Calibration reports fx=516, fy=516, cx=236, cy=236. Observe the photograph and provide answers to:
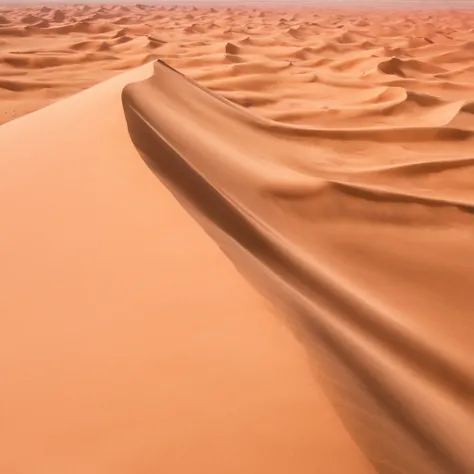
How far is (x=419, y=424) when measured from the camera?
35.8 inches

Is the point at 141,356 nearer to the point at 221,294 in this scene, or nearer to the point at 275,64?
the point at 221,294

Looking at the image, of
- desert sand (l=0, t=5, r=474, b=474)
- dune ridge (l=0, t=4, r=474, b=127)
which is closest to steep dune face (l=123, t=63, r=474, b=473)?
desert sand (l=0, t=5, r=474, b=474)

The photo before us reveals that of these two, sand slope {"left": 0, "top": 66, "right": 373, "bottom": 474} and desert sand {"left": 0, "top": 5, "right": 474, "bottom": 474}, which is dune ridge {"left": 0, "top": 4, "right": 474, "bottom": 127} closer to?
desert sand {"left": 0, "top": 5, "right": 474, "bottom": 474}

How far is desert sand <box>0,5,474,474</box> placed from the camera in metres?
0.75

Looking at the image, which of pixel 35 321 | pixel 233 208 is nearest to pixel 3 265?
pixel 35 321

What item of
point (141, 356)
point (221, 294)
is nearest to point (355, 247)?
point (221, 294)

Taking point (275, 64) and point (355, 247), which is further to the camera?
point (275, 64)

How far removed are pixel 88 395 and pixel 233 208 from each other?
31.4 inches

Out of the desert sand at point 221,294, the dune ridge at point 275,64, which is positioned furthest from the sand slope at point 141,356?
the dune ridge at point 275,64

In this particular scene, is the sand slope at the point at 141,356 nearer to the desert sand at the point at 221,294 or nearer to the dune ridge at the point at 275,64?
the desert sand at the point at 221,294

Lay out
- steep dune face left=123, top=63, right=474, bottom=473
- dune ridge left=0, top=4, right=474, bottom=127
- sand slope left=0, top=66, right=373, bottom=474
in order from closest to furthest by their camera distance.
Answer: sand slope left=0, top=66, right=373, bottom=474 < steep dune face left=123, top=63, right=474, bottom=473 < dune ridge left=0, top=4, right=474, bottom=127

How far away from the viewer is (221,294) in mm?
984

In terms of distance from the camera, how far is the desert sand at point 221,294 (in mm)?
747

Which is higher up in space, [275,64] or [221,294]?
[221,294]
